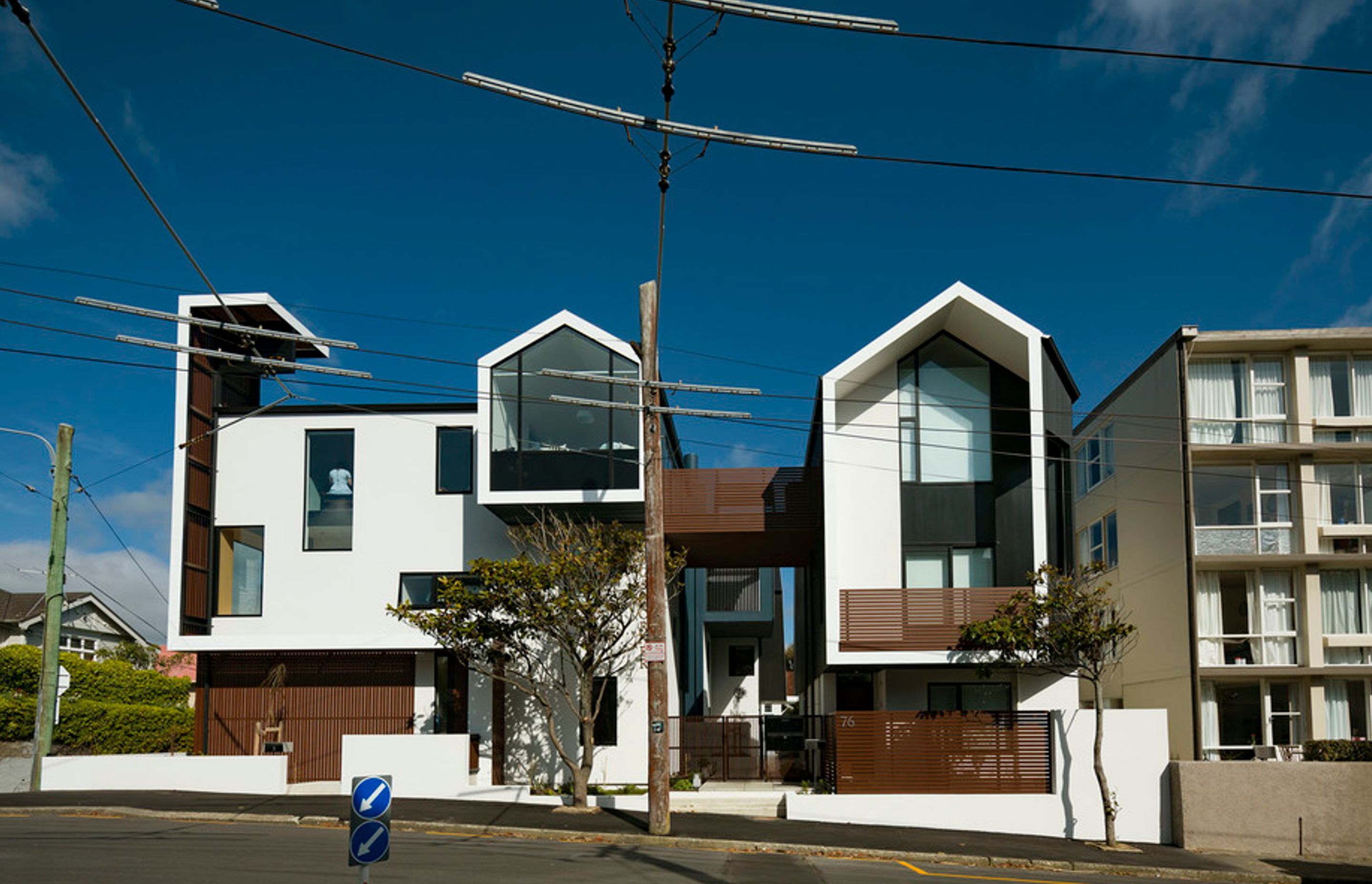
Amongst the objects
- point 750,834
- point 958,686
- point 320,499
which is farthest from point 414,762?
point 958,686

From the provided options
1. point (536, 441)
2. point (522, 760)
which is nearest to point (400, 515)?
point (536, 441)

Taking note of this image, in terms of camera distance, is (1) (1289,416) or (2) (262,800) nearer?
(2) (262,800)

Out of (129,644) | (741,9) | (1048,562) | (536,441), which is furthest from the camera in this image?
(129,644)

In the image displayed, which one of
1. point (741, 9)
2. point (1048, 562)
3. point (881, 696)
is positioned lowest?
point (881, 696)

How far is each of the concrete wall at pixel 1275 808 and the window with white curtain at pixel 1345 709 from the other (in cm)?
620

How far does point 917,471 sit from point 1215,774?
A: 7763mm

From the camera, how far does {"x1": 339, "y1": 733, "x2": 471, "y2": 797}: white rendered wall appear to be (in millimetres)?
22688

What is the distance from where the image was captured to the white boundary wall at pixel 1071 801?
2138cm

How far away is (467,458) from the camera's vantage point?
2708 cm

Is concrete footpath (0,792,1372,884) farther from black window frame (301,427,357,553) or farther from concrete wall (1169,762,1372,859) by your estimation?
black window frame (301,427,357,553)

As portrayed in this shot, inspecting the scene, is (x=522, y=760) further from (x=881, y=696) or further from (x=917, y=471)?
(x=917, y=471)

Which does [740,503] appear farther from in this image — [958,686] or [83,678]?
[83,678]

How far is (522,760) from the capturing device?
83.6 feet

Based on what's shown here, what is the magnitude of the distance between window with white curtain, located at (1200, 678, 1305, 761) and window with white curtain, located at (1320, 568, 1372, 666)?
4.08 feet
